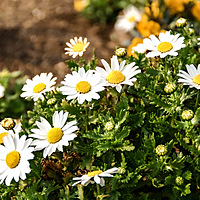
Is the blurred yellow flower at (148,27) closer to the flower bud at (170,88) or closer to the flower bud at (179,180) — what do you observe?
the flower bud at (170,88)

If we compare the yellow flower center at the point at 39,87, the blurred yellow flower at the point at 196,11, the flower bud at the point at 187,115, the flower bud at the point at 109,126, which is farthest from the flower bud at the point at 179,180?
the blurred yellow flower at the point at 196,11

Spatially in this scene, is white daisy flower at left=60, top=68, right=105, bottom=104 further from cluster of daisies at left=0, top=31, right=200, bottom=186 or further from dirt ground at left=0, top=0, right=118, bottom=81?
dirt ground at left=0, top=0, right=118, bottom=81

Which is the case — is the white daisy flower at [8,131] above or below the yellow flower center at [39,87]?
below

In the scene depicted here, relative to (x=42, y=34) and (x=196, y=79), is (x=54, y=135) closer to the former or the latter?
(x=196, y=79)

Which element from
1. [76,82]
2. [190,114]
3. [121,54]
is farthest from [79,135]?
[190,114]

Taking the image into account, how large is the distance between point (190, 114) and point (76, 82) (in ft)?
1.90

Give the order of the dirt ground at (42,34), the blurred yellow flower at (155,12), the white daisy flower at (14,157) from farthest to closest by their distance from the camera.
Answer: the dirt ground at (42,34) < the blurred yellow flower at (155,12) < the white daisy flower at (14,157)

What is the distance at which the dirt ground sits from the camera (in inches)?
176

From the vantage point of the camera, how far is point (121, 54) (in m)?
2.02

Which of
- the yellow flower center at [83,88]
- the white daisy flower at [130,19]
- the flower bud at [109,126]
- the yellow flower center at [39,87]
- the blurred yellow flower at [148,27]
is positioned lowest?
the flower bud at [109,126]

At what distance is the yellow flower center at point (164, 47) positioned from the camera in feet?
6.25

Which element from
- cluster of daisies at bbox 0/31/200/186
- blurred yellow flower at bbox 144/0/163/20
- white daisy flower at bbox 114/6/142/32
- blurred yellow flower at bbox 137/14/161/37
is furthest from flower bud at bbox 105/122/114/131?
white daisy flower at bbox 114/6/142/32

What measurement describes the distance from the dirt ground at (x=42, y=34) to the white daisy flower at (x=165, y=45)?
7.47 feet

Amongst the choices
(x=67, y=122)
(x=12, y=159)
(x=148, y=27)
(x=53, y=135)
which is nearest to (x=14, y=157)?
(x=12, y=159)
